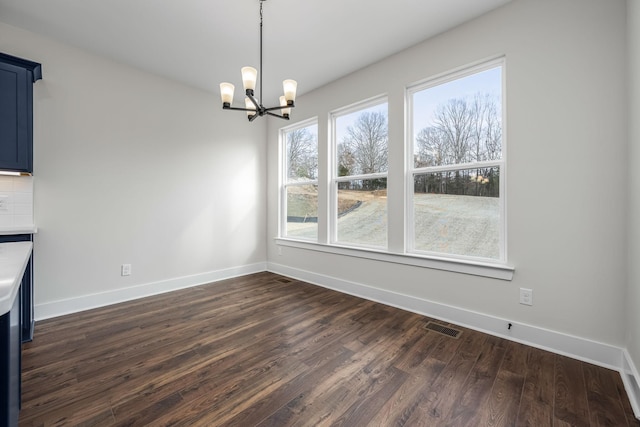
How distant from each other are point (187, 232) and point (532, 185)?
3932mm

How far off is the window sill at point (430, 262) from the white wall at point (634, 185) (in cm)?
70

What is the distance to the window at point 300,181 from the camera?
4.18 metres

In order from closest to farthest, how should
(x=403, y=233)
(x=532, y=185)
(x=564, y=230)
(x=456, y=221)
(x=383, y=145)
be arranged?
(x=564, y=230), (x=532, y=185), (x=456, y=221), (x=403, y=233), (x=383, y=145)

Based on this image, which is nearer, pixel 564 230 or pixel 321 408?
pixel 321 408

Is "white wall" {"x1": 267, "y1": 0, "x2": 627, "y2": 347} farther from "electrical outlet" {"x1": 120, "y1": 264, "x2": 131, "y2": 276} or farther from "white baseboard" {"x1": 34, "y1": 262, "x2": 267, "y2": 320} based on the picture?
"electrical outlet" {"x1": 120, "y1": 264, "x2": 131, "y2": 276}

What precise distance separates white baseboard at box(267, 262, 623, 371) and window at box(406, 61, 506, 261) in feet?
1.80

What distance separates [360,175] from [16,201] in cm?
353

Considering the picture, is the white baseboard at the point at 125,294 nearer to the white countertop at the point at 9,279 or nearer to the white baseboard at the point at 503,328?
the white countertop at the point at 9,279

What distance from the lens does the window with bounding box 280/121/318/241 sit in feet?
13.7

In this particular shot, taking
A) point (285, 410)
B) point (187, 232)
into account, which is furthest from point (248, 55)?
point (285, 410)

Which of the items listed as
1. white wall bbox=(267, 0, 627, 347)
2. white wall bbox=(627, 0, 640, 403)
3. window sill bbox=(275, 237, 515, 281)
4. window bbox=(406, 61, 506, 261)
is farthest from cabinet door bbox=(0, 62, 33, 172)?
white wall bbox=(627, 0, 640, 403)

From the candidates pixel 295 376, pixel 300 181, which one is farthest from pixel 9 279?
pixel 300 181

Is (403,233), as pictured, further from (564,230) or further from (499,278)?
(564,230)

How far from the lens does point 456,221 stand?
8.94ft
